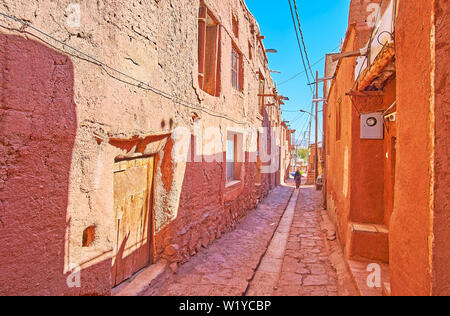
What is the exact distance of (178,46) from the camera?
4746mm

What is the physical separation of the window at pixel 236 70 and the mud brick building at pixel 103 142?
1582 mm

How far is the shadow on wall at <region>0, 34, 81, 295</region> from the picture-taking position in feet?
7.22

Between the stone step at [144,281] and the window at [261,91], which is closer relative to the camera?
the stone step at [144,281]

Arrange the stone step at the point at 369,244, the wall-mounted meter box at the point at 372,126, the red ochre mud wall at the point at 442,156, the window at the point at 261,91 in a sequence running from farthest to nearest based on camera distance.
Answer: the window at the point at 261,91 → the wall-mounted meter box at the point at 372,126 → the stone step at the point at 369,244 → the red ochre mud wall at the point at 442,156

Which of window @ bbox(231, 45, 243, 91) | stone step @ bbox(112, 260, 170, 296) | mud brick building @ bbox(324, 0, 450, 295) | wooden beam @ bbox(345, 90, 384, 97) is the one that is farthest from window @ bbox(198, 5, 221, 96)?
stone step @ bbox(112, 260, 170, 296)

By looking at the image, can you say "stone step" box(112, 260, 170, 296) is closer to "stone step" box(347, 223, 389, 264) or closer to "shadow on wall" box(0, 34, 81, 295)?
"shadow on wall" box(0, 34, 81, 295)

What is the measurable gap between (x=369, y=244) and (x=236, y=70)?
5.66 meters

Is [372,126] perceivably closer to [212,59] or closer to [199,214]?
[199,214]

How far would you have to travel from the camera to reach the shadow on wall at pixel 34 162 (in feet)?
7.22

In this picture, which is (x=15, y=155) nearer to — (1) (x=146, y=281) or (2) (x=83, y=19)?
(2) (x=83, y=19)

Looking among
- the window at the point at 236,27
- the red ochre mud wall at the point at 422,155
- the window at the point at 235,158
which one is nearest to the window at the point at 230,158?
the window at the point at 235,158

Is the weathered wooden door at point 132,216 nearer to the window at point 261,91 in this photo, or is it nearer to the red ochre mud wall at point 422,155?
the red ochre mud wall at point 422,155
